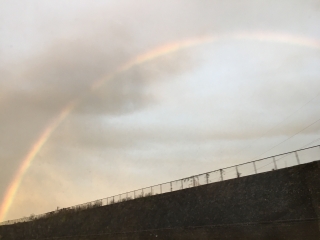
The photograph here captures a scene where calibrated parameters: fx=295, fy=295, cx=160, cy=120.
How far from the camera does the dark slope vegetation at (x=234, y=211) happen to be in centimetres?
1778

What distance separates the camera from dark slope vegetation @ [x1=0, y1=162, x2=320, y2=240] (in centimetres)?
1778

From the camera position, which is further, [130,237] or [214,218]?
[130,237]

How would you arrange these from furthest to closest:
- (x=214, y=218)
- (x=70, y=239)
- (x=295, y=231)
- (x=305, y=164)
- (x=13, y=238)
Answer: (x=13, y=238) → (x=70, y=239) → (x=214, y=218) → (x=305, y=164) → (x=295, y=231)

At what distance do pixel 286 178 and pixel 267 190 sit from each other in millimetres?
1549

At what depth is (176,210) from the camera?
27719mm

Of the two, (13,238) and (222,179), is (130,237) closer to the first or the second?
(222,179)

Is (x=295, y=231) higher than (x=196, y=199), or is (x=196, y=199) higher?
(x=196, y=199)

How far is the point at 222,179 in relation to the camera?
2562 centimetres

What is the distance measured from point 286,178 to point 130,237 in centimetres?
1852

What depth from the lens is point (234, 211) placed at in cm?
2162

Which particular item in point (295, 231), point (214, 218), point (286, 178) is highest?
point (286, 178)

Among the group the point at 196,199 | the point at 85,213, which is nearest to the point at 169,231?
the point at 196,199

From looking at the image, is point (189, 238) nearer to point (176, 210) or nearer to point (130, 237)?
point (176, 210)

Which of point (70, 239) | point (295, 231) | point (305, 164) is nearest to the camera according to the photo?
point (295, 231)
